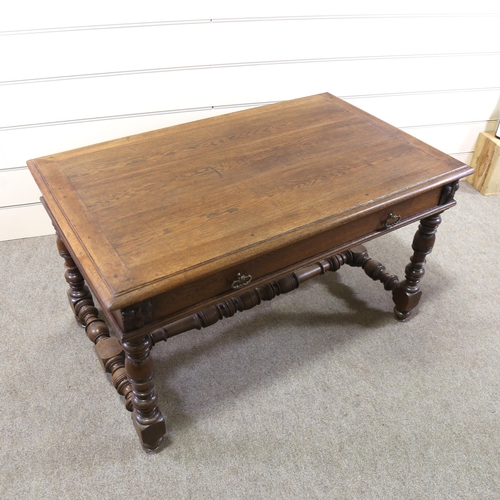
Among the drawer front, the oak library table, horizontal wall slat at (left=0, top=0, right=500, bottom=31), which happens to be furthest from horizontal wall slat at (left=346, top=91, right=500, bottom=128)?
the drawer front

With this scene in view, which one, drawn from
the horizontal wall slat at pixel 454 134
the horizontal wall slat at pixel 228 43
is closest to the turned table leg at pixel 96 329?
the horizontal wall slat at pixel 228 43

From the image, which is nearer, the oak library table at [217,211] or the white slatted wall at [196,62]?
the oak library table at [217,211]

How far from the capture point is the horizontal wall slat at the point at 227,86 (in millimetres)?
2209

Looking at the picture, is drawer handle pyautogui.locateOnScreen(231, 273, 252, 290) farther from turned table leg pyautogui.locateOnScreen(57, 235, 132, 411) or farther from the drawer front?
turned table leg pyautogui.locateOnScreen(57, 235, 132, 411)

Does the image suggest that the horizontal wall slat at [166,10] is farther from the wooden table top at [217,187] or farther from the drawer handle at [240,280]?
the drawer handle at [240,280]

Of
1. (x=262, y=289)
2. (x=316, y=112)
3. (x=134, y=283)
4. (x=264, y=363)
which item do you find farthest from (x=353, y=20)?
(x=134, y=283)

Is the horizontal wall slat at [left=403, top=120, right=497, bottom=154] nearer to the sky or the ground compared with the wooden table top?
nearer to the ground

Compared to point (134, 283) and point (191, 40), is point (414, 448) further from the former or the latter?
point (191, 40)

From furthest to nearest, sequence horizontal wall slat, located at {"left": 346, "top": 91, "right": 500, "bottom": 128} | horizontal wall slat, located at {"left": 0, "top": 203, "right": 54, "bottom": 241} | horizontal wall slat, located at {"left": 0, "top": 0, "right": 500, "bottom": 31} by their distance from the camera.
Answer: horizontal wall slat, located at {"left": 346, "top": 91, "right": 500, "bottom": 128}
horizontal wall slat, located at {"left": 0, "top": 203, "right": 54, "bottom": 241}
horizontal wall slat, located at {"left": 0, "top": 0, "right": 500, "bottom": 31}

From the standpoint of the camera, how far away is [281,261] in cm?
146

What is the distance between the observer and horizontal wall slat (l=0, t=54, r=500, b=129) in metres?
2.21

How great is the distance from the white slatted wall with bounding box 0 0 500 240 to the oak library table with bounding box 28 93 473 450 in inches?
19.8

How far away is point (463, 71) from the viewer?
111 inches

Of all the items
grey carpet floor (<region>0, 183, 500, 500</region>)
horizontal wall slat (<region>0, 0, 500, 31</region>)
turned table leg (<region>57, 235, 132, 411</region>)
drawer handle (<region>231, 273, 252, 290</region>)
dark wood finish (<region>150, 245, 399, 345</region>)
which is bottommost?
grey carpet floor (<region>0, 183, 500, 500</region>)
